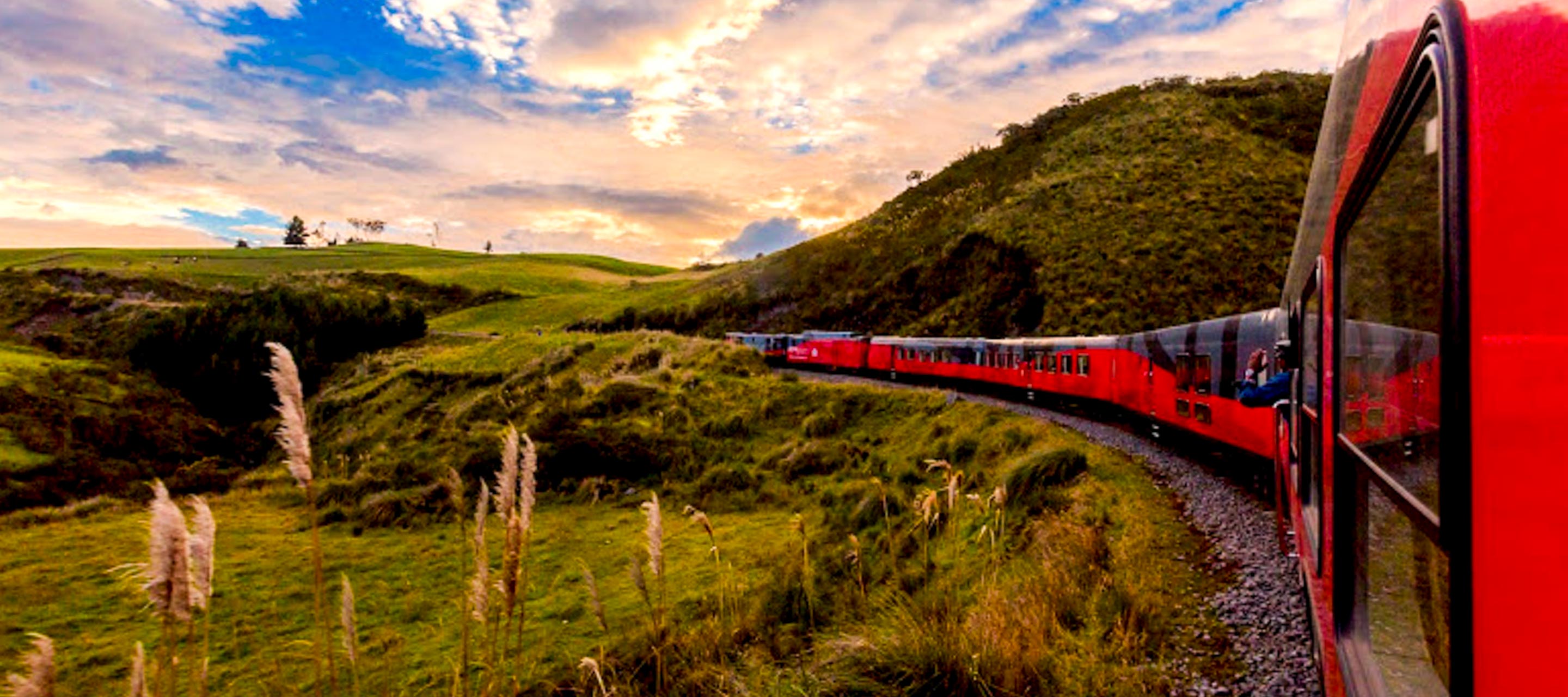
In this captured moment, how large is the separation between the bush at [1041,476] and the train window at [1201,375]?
236 centimetres

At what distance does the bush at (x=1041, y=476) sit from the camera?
11.0 metres

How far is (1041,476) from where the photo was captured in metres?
11.8

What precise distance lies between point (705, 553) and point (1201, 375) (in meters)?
8.86

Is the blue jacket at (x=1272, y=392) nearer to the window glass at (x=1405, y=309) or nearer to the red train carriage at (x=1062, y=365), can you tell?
the window glass at (x=1405, y=309)

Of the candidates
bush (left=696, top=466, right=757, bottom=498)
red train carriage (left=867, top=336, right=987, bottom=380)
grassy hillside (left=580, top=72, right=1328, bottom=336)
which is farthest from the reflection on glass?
grassy hillside (left=580, top=72, right=1328, bottom=336)

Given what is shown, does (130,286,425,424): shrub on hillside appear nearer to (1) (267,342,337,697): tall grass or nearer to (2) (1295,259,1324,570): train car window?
(1) (267,342,337,697): tall grass

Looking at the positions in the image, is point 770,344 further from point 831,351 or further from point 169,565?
point 169,565

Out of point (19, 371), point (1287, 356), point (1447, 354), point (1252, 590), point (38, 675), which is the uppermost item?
point (1447, 354)

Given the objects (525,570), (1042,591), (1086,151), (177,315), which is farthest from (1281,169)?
(177,315)

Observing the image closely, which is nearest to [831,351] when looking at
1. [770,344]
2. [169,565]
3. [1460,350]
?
[770,344]

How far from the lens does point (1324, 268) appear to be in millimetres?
4199

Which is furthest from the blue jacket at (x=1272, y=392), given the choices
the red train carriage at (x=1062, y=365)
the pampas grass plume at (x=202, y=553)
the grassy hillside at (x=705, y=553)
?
the red train carriage at (x=1062, y=365)

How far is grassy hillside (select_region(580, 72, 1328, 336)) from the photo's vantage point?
40.2 meters

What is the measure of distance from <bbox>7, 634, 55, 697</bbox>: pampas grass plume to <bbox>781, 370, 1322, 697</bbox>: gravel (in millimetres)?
5514
